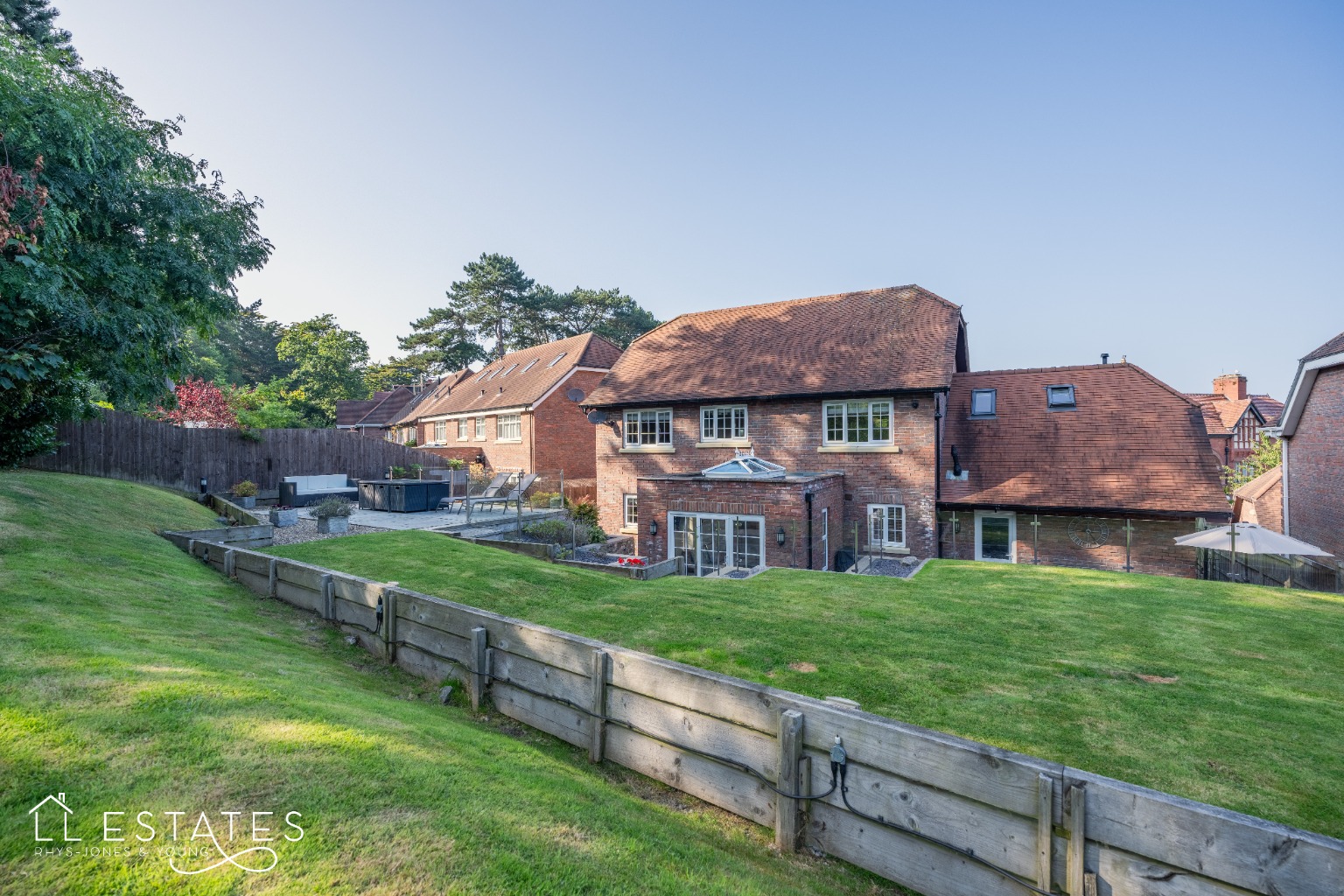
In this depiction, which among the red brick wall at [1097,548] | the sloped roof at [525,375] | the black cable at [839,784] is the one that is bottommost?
the red brick wall at [1097,548]

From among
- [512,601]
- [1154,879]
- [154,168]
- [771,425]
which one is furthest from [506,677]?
[771,425]

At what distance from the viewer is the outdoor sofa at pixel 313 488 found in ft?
72.1

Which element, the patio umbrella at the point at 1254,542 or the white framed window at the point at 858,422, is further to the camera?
the white framed window at the point at 858,422

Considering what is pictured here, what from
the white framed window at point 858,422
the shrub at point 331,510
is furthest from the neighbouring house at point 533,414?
the shrub at point 331,510

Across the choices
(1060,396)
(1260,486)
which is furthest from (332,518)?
(1260,486)

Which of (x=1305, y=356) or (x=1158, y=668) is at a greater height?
(x=1305, y=356)

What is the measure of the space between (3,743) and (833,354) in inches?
758

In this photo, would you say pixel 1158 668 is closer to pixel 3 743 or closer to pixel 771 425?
pixel 3 743

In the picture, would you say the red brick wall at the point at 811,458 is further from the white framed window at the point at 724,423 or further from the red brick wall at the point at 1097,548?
the red brick wall at the point at 1097,548

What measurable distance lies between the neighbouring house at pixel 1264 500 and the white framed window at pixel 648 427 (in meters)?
19.4

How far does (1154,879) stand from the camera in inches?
102

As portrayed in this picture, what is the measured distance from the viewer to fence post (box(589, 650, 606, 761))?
171 inches

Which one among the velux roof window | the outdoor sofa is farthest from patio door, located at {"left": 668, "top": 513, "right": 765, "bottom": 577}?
the outdoor sofa

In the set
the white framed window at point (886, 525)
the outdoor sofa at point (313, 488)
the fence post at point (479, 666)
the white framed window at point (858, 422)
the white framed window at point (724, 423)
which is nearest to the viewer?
the fence post at point (479, 666)
